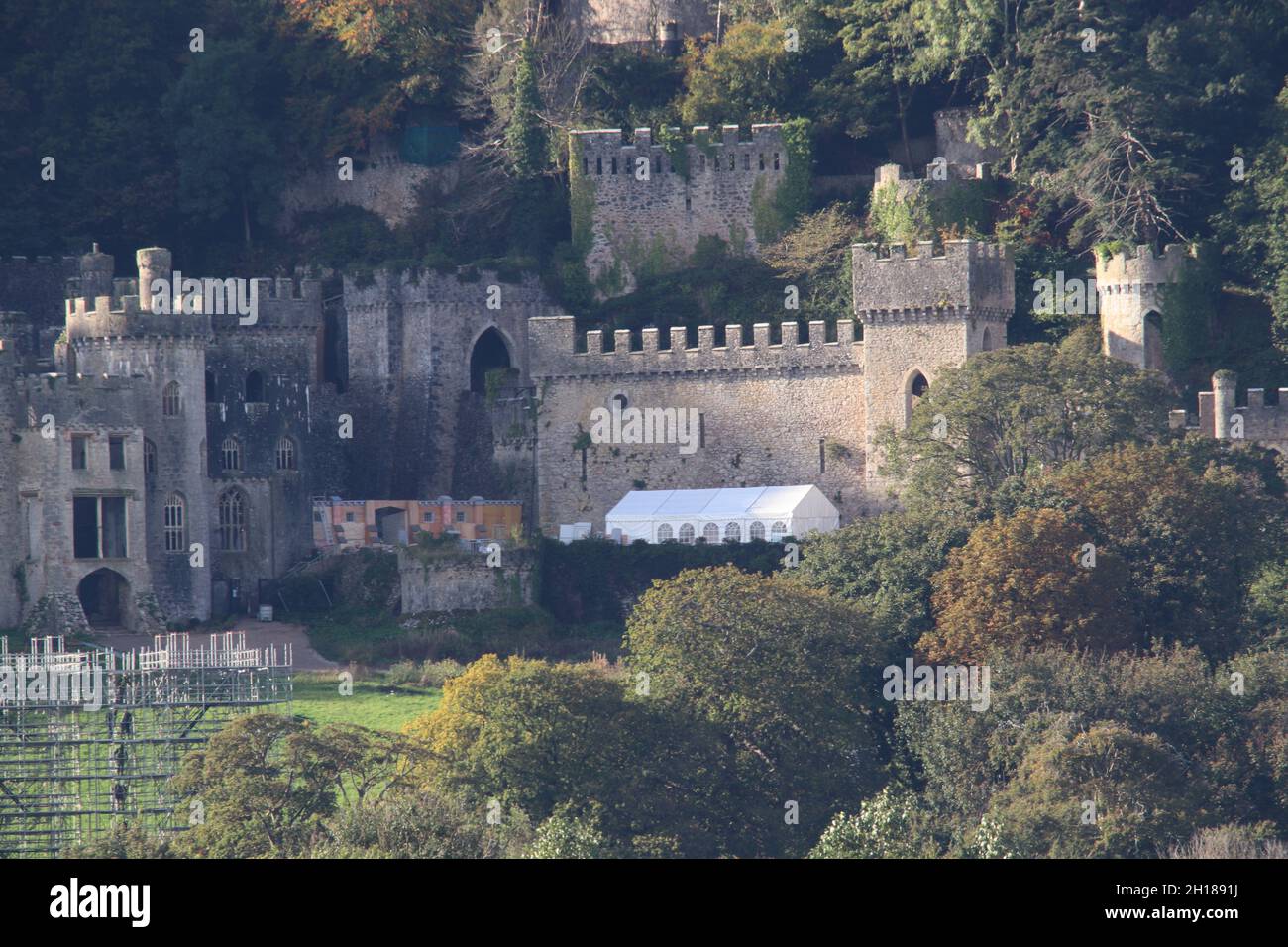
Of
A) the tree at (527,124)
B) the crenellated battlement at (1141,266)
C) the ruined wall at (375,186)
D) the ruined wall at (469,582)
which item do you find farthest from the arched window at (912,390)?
the ruined wall at (375,186)

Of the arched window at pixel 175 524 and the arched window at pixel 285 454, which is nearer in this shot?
the arched window at pixel 175 524

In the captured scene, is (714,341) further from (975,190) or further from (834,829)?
(834,829)

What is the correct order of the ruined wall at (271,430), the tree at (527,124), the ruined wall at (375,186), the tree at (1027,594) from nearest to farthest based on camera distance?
the tree at (1027,594), the ruined wall at (271,430), the tree at (527,124), the ruined wall at (375,186)

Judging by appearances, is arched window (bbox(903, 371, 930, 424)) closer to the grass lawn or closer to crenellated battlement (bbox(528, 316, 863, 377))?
crenellated battlement (bbox(528, 316, 863, 377))

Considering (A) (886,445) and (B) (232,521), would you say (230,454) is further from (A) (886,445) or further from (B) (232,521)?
(A) (886,445)

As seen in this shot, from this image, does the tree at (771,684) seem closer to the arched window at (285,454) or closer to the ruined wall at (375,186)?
the arched window at (285,454)

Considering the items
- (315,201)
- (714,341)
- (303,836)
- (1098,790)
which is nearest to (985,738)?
(1098,790)

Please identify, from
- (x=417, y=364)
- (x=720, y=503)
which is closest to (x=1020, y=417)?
(x=720, y=503)
